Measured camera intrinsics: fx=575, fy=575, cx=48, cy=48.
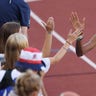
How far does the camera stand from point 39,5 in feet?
34.2

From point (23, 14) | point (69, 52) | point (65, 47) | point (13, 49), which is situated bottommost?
point (69, 52)

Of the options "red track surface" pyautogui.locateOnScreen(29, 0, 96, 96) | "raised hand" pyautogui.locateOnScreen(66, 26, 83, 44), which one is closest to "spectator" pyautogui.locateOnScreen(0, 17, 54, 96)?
"raised hand" pyautogui.locateOnScreen(66, 26, 83, 44)

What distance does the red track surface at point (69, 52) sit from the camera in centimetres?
923

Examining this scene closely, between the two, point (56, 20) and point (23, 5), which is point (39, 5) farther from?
point (23, 5)

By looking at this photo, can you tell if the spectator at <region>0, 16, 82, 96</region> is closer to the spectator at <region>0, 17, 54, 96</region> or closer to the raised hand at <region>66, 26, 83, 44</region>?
the spectator at <region>0, 17, 54, 96</region>

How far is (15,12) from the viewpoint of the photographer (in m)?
5.80

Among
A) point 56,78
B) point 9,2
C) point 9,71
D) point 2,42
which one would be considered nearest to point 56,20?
point 56,78

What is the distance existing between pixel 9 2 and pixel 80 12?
4458mm

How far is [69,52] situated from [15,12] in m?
4.07

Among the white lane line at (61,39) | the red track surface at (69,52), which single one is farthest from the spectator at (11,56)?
the white lane line at (61,39)

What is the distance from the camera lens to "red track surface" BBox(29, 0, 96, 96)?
923 cm

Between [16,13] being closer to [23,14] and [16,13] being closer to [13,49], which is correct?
[23,14]

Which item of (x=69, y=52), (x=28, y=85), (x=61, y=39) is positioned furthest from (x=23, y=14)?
(x=61, y=39)

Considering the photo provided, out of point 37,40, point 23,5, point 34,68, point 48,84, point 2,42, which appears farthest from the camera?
point 37,40
